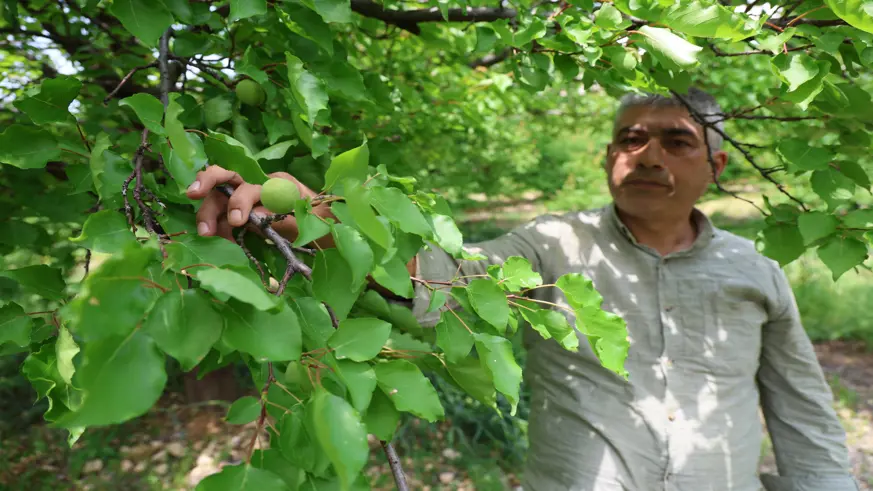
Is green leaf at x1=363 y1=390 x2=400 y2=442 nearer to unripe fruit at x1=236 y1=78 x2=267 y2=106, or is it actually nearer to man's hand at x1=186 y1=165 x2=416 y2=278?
man's hand at x1=186 y1=165 x2=416 y2=278

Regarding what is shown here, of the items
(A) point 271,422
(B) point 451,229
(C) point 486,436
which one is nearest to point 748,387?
(B) point 451,229

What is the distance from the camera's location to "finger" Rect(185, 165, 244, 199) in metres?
0.67

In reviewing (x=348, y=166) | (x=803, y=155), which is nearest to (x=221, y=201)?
(x=348, y=166)

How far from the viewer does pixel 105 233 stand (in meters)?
0.56

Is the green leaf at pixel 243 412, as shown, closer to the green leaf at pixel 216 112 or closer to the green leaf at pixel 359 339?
the green leaf at pixel 359 339

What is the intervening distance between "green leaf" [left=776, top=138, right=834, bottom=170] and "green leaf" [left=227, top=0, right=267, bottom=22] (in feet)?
3.28

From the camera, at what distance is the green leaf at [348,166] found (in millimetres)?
594

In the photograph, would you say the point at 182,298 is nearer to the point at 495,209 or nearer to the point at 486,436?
the point at 486,436

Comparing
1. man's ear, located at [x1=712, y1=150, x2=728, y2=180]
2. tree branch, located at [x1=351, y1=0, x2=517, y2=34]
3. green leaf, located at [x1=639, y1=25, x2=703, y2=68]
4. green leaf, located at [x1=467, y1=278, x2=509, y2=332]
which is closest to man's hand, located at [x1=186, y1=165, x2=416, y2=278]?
green leaf, located at [x1=467, y1=278, x2=509, y2=332]

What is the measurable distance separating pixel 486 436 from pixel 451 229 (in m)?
3.20

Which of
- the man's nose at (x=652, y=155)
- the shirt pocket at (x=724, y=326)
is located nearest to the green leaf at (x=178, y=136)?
the man's nose at (x=652, y=155)

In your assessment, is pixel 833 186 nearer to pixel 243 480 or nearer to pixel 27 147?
pixel 243 480

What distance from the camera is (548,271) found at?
1711 mm

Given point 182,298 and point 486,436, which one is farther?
point 486,436
